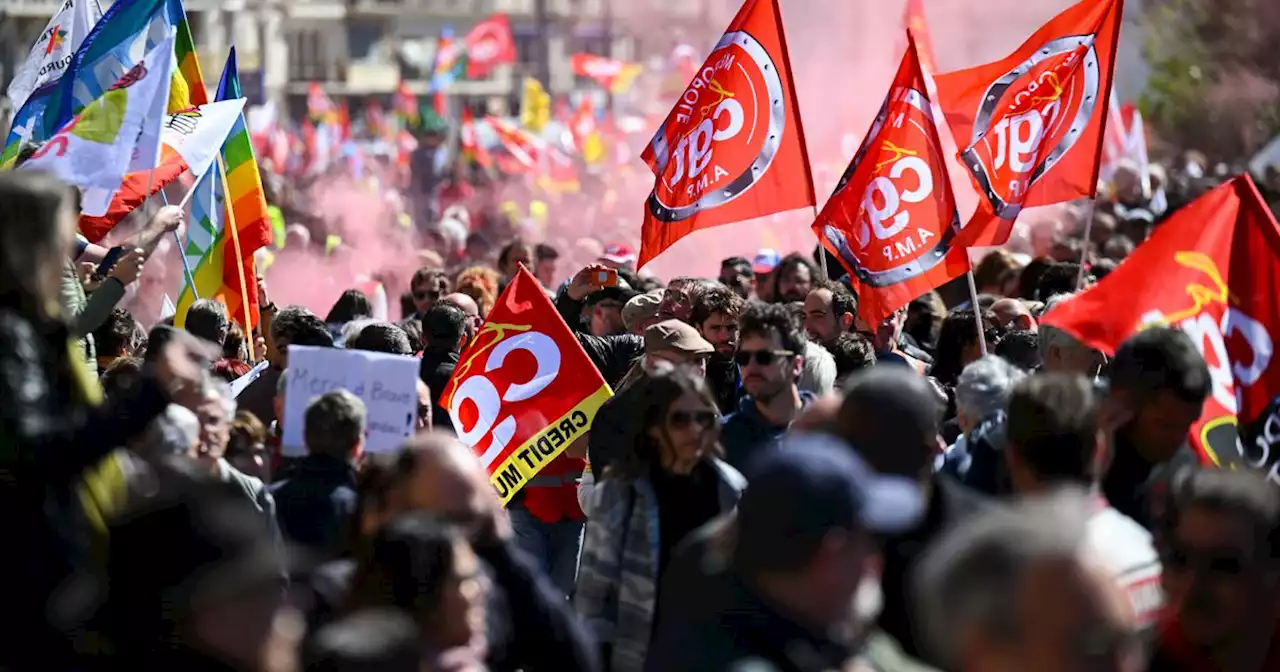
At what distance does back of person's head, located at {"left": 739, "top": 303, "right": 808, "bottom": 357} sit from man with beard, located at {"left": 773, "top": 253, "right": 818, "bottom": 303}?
4.33 metres

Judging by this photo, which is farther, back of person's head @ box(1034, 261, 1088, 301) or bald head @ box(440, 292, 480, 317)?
back of person's head @ box(1034, 261, 1088, 301)

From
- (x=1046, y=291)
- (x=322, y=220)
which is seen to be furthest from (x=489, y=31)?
(x=1046, y=291)

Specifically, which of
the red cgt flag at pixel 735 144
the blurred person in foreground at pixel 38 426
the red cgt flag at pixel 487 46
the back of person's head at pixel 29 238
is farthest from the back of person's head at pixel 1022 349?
the red cgt flag at pixel 487 46

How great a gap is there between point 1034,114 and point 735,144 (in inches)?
53.7

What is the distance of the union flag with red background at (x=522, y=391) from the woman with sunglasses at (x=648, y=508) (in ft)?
5.32

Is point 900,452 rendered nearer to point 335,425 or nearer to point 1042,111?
point 335,425

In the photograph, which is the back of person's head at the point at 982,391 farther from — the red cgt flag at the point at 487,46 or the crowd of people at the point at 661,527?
the red cgt flag at the point at 487,46

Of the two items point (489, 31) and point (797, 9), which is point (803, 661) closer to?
point (797, 9)

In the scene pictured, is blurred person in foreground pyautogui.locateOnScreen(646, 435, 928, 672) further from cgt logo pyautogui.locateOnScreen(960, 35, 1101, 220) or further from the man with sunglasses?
cgt logo pyautogui.locateOnScreen(960, 35, 1101, 220)

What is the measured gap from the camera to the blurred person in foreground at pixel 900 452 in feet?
13.8

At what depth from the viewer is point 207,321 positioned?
7.88m

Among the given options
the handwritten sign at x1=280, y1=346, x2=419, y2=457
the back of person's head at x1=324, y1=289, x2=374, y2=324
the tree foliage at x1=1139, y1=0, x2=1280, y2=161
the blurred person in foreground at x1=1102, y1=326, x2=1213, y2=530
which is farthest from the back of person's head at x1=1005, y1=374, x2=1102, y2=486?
the tree foliage at x1=1139, y1=0, x2=1280, y2=161

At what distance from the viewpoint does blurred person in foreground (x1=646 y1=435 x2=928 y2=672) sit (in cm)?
334

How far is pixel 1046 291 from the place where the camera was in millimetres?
10625
